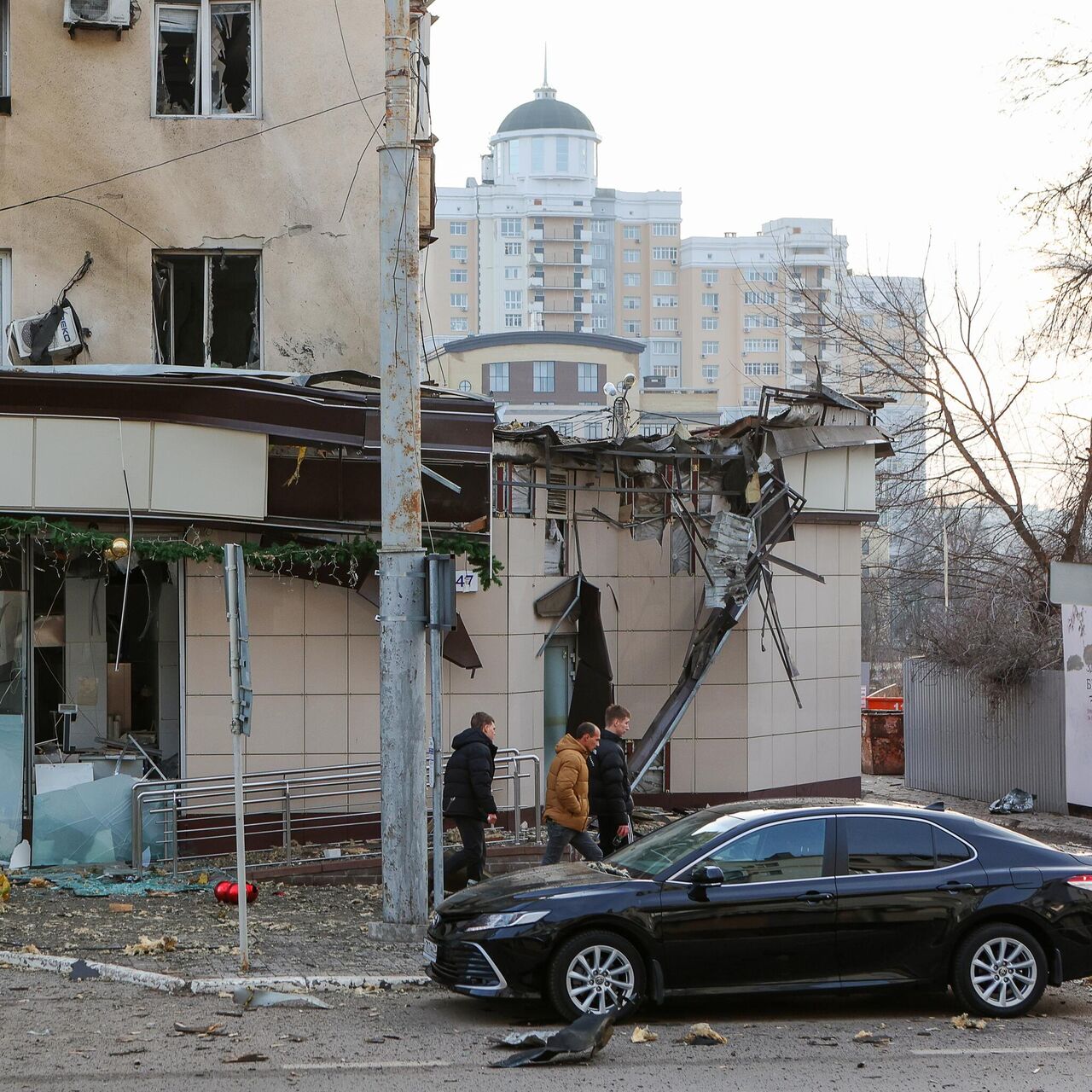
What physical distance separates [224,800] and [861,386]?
16.6m

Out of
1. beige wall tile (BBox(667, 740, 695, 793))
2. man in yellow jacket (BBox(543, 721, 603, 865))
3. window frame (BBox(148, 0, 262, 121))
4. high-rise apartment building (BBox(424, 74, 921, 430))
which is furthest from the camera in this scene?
high-rise apartment building (BBox(424, 74, 921, 430))

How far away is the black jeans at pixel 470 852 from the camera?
12555 millimetres

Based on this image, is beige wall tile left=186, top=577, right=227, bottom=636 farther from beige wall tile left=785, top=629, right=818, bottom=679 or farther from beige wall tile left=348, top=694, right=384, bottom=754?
beige wall tile left=785, top=629, right=818, bottom=679

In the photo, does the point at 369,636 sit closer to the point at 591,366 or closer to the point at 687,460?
the point at 687,460

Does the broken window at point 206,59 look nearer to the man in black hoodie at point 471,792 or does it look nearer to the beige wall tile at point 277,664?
the beige wall tile at point 277,664

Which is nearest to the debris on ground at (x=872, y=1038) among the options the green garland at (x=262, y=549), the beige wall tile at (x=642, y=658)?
the green garland at (x=262, y=549)

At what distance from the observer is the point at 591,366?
280 ft

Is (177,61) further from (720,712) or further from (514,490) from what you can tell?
(720,712)

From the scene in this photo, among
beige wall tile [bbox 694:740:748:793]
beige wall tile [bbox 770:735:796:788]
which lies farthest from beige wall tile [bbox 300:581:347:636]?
beige wall tile [bbox 770:735:796:788]

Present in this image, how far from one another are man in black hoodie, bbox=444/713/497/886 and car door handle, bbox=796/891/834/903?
12.7 ft

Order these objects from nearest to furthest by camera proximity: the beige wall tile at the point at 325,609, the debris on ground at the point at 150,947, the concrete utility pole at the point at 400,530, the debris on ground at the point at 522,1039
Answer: the debris on ground at the point at 522,1039 → the debris on ground at the point at 150,947 → the concrete utility pole at the point at 400,530 → the beige wall tile at the point at 325,609

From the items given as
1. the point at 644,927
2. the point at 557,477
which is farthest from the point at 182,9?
the point at 644,927

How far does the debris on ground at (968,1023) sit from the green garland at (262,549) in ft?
24.6

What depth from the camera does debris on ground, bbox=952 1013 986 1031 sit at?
8.98 metres
